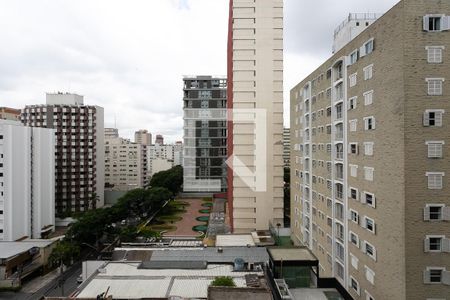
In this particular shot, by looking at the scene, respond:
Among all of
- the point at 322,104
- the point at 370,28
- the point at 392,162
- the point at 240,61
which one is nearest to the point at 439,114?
the point at 392,162

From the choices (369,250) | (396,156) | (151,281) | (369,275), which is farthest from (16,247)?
(396,156)

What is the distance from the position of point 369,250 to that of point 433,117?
9.21 metres

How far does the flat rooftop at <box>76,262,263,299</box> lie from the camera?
20.4 metres

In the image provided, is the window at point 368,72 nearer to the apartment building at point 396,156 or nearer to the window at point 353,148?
the apartment building at point 396,156

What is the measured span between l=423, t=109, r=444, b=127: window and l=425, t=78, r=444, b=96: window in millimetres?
902

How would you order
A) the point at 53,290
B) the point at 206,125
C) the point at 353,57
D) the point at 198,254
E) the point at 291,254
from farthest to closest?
the point at 206,125 < the point at 53,290 < the point at 198,254 < the point at 353,57 < the point at 291,254

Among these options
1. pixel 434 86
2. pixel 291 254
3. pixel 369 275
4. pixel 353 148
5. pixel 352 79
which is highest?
pixel 352 79

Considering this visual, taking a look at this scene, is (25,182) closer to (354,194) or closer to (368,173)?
(354,194)

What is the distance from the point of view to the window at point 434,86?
1692 cm

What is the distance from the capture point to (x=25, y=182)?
50.8m

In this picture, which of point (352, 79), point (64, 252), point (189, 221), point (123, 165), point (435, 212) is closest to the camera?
point (435, 212)

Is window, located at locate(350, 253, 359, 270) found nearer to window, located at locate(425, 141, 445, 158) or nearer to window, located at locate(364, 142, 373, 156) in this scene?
window, located at locate(364, 142, 373, 156)

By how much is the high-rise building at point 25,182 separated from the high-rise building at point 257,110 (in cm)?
3283

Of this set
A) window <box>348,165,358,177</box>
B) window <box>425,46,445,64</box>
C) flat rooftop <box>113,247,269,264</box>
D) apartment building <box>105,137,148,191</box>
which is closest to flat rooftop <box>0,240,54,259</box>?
flat rooftop <box>113,247,269,264</box>
